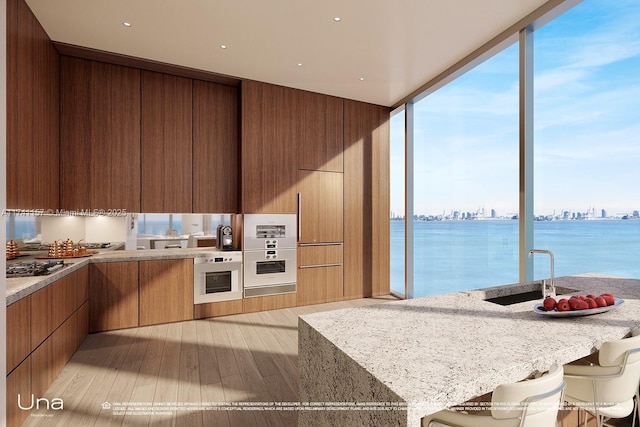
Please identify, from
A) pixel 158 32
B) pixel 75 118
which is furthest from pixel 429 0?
pixel 75 118

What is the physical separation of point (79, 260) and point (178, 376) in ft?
5.43

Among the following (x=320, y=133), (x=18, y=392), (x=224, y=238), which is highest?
(x=320, y=133)

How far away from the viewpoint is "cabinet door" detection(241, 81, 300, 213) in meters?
4.05

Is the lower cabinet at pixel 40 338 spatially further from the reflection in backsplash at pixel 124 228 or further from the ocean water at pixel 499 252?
the ocean water at pixel 499 252

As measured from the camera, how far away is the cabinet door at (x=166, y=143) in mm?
3715

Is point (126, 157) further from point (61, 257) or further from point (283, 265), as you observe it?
point (283, 265)

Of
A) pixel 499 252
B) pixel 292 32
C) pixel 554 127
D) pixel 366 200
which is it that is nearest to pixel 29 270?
pixel 292 32

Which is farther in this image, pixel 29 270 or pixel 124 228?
pixel 124 228

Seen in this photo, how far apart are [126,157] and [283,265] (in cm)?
238

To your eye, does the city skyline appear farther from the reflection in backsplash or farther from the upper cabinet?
the upper cabinet

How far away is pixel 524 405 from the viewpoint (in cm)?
89

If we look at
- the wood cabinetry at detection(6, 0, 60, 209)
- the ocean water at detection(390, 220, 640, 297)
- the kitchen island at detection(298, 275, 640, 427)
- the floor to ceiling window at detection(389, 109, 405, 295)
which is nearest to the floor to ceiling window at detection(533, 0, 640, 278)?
the ocean water at detection(390, 220, 640, 297)

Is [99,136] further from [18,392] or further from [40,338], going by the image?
[18,392]

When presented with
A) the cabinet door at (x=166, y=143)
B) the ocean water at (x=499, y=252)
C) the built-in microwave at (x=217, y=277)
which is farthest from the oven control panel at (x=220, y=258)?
the ocean water at (x=499, y=252)
